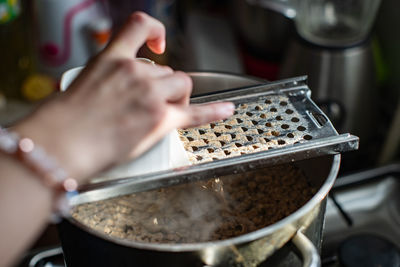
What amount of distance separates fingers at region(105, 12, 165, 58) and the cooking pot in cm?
14

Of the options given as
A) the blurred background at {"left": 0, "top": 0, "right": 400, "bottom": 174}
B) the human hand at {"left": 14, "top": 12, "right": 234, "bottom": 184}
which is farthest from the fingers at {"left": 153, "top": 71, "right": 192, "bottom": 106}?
the blurred background at {"left": 0, "top": 0, "right": 400, "bottom": 174}

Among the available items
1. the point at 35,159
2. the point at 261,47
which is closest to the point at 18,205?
the point at 35,159

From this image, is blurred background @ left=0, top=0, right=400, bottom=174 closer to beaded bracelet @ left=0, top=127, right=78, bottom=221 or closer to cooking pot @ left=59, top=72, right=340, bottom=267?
cooking pot @ left=59, top=72, right=340, bottom=267

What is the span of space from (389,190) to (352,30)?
336 millimetres

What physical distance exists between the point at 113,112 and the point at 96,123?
0.05ft

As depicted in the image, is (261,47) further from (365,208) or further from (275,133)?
(275,133)

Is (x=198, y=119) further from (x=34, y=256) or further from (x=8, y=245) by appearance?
(x=34, y=256)

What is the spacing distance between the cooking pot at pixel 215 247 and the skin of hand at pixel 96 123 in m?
0.07

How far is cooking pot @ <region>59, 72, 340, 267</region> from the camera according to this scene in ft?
1.26

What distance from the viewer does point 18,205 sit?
1.08 feet

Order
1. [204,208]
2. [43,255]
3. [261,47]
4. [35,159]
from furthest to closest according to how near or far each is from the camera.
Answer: [261,47] → [43,255] → [204,208] → [35,159]

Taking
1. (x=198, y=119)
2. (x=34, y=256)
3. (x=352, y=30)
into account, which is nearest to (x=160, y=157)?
(x=198, y=119)

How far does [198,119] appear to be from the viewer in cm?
40

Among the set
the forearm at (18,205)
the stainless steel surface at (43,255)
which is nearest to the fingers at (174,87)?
the forearm at (18,205)
